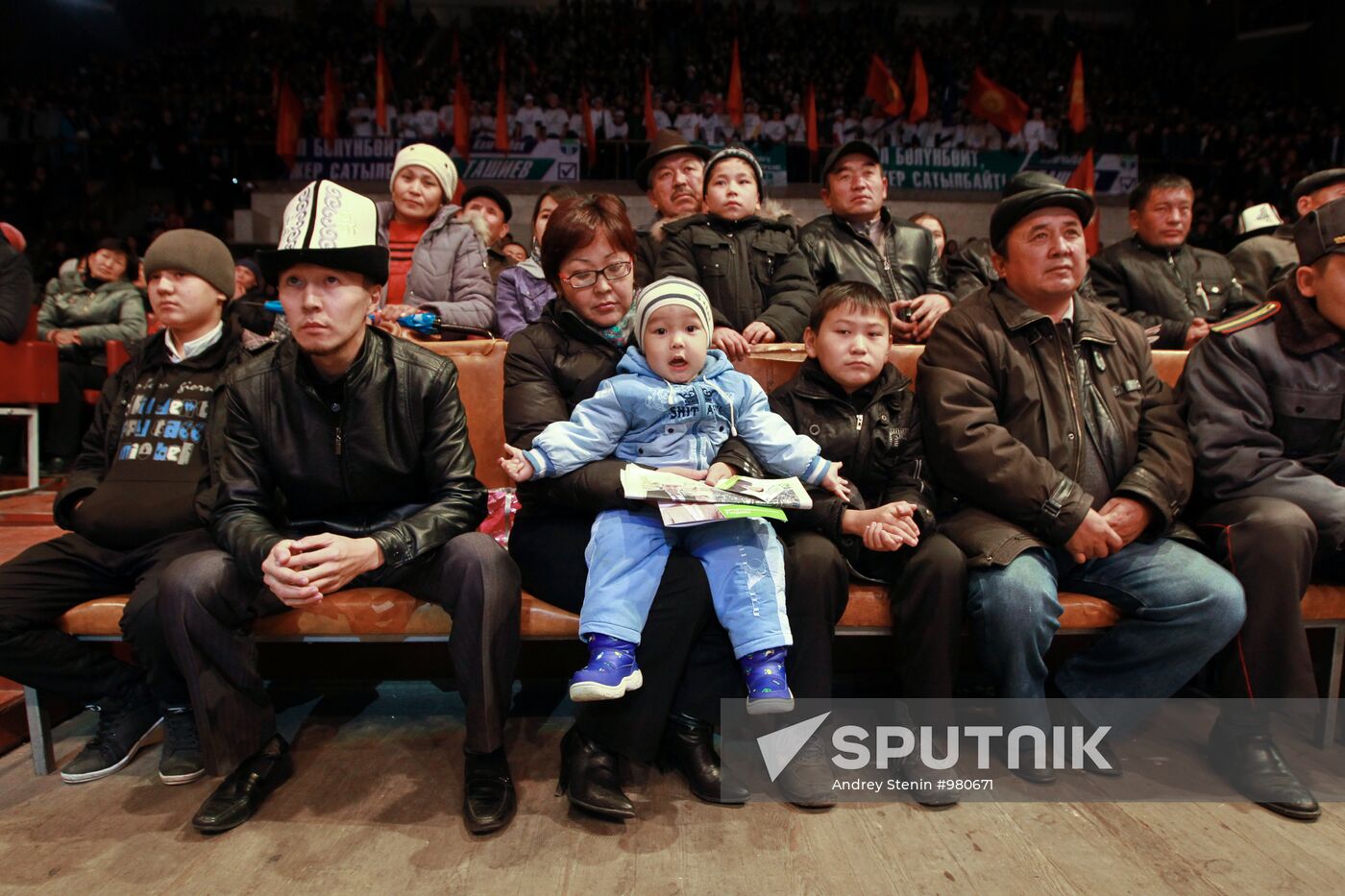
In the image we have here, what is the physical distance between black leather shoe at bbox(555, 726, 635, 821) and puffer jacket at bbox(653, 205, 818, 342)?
1876 millimetres

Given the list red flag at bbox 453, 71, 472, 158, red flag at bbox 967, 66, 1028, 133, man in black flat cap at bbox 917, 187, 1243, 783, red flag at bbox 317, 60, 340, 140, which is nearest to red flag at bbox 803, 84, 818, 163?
red flag at bbox 967, 66, 1028, 133

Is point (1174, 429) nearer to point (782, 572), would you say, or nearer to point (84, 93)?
point (782, 572)

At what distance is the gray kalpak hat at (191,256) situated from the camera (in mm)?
2541

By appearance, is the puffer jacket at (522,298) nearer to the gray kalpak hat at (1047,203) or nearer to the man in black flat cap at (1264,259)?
the gray kalpak hat at (1047,203)

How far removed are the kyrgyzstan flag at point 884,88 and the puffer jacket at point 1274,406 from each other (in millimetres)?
13438

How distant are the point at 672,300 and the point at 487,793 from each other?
1.40 meters

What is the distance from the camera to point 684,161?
396 centimetres

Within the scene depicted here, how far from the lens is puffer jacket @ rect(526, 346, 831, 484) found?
2.25 m

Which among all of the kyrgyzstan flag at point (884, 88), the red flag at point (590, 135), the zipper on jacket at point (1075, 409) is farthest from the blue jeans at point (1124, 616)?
the kyrgyzstan flag at point (884, 88)

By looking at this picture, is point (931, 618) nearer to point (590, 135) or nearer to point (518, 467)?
point (518, 467)

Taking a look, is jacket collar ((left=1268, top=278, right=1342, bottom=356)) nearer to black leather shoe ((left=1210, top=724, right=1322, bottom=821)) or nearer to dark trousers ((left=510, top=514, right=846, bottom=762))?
black leather shoe ((left=1210, top=724, right=1322, bottom=821))

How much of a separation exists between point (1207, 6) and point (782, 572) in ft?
76.8

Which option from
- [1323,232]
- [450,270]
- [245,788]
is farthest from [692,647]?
[450,270]

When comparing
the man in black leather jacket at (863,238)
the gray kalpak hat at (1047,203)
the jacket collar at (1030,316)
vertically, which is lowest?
the jacket collar at (1030,316)
